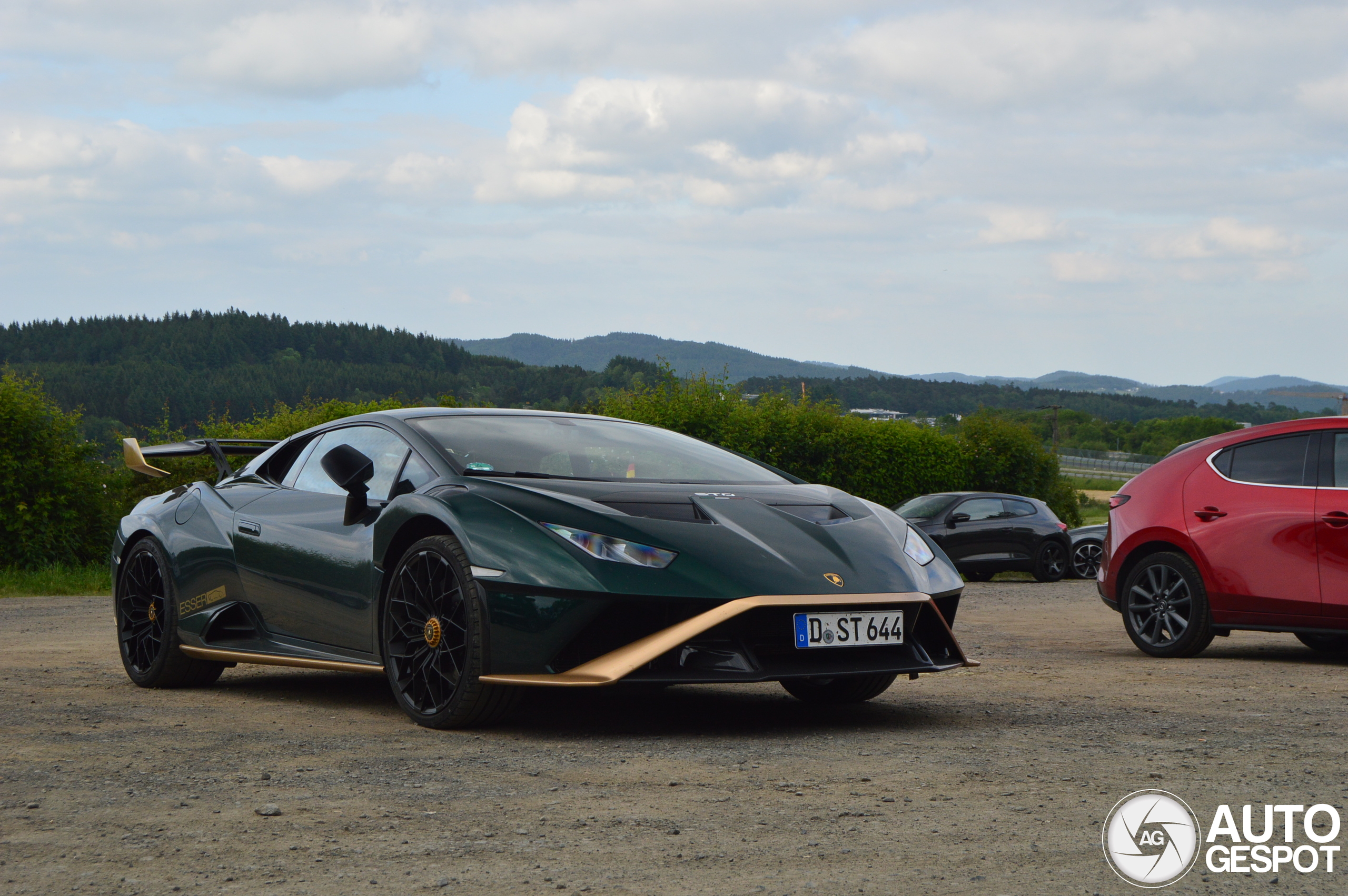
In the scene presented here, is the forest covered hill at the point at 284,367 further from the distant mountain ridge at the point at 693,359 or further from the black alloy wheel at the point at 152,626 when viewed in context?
the black alloy wheel at the point at 152,626

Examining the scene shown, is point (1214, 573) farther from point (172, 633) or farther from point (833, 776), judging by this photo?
point (172, 633)

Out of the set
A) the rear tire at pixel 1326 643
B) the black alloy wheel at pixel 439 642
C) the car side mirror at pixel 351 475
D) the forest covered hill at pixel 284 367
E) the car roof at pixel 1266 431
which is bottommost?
the rear tire at pixel 1326 643

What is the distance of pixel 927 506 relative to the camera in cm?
2066

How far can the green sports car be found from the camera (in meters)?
4.85

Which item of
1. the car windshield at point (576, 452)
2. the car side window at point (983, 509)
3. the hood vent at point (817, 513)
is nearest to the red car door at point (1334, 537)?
the car windshield at point (576, 452)

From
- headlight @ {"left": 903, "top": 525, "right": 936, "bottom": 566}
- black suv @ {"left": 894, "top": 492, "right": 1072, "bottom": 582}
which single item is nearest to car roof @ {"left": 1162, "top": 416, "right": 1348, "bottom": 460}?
headlight @ {"left": 903, "top": 525, "right": 936, "bottom": 566}

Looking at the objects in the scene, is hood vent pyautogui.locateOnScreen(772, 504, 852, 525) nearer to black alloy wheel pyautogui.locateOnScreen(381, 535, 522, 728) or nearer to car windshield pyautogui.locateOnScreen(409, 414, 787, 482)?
car windshield pyautogui.locateOnScreen(409, 414, 787, 482)

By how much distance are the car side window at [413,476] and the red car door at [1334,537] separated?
5.50 m

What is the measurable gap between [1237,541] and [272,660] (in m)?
5.86

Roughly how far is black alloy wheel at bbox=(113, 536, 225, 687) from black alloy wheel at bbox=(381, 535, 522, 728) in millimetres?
1967

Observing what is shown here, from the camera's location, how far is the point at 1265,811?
12.0 ft

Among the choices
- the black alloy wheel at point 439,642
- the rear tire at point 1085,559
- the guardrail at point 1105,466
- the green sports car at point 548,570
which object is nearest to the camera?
the green sports car at point 548,570

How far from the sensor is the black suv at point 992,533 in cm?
2033

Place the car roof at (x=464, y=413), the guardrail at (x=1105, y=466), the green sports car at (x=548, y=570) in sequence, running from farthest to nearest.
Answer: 1. the guardrail at (x=1105, y=466)
2. the car roof at (x=464, y=413)
3. the green sports car at (x=548, y=570)
